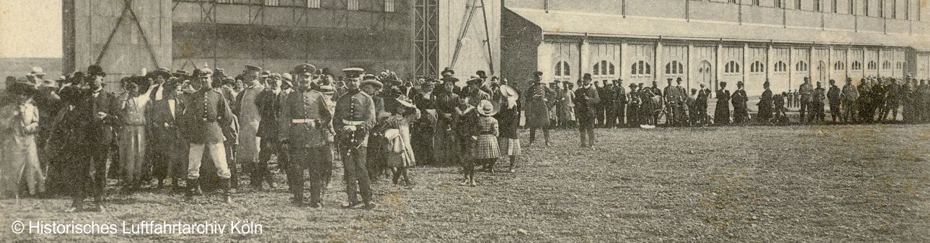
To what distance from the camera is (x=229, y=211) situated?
29.0 feet

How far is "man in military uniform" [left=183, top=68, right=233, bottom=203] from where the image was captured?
362 inches

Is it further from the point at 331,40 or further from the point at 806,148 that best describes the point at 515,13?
→ the point at 806,148

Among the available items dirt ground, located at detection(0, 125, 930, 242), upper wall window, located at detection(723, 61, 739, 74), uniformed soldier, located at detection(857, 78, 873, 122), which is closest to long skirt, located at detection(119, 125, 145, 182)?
dirt ground, located at detection(0, 125, 930, 242)

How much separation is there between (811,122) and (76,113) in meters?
21.0

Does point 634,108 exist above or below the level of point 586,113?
above

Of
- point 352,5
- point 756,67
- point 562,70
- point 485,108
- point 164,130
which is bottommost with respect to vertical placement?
point 164,130

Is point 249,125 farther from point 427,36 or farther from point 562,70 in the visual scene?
point 562,70

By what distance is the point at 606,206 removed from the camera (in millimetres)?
9312

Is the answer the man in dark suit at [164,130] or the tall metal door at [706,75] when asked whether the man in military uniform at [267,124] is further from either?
the tall metal door at [706,75]

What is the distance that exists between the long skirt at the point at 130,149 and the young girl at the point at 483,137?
4118mm

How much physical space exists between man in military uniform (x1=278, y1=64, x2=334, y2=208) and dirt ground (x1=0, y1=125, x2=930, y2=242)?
37cm

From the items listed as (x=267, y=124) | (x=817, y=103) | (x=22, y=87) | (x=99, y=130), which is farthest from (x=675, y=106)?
(x=22, y=87)

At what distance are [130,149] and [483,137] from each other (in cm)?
440

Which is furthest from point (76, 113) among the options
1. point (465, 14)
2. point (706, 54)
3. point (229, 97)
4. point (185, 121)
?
point (706, 54)
